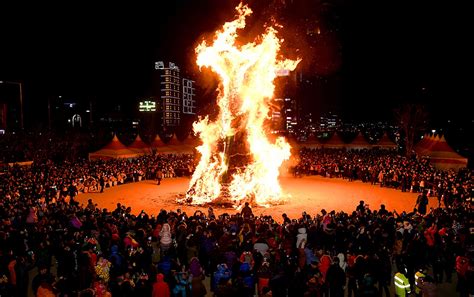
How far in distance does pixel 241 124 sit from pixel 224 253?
1401 centimetres

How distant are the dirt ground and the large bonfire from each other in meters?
1.45

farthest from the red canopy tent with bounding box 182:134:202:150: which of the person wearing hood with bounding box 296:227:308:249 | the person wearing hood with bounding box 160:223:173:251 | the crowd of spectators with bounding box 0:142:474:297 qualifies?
the person wearing hood with bounding box 296:227:308:249

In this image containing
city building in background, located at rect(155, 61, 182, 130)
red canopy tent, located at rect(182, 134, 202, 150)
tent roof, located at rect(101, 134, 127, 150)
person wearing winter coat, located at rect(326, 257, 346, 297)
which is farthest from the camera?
city building in background, located at rect(155, 61, 182, 130)

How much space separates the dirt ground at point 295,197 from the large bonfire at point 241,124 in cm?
145

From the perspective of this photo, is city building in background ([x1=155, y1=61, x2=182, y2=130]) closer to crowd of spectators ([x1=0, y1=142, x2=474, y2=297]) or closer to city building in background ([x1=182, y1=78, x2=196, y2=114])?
city building in background ([x1=182, y1=78, x2=196, y2=114])

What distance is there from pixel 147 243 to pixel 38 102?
81.1 meters

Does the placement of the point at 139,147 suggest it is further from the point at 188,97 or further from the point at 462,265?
the point at 188,97

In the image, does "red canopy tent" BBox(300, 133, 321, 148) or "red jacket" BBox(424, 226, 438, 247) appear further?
"red canopy tent" BBox(300, 133, 321, 148)

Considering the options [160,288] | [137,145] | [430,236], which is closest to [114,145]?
[137,145]

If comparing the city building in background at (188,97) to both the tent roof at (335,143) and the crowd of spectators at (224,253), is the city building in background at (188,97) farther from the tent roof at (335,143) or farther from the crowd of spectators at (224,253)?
the crowd of spectators at (224,253)

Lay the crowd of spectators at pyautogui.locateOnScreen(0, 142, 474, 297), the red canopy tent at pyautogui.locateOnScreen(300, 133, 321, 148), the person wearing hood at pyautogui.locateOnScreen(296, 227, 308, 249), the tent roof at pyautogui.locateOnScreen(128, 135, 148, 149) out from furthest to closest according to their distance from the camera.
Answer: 1. the red canopy tent at pyautogui.locateOnScreen(300, 133, 321, 148)
2. the tent roof at pyautogui.locateOnScreen(128, 135, 148, 149)
3. the person wearing hood at pyautogui.locateOnScreen(296, 227, 308, 249)
4. the crowd of spectators at pyautogui.locateOnScreen(0, 142, 474, 297)

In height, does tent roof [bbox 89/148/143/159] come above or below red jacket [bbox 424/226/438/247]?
above

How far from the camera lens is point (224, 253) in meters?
9.54

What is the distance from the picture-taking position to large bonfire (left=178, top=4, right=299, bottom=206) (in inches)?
884
